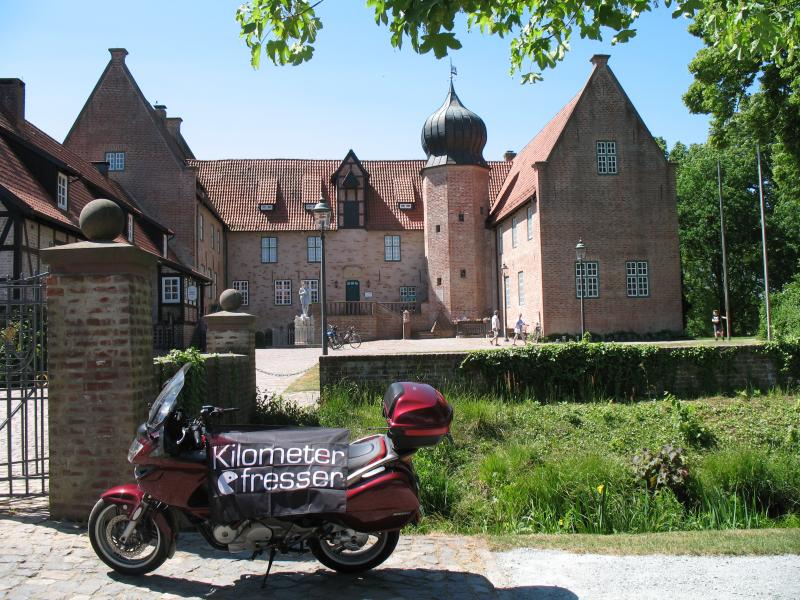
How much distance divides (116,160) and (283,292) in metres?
13.0

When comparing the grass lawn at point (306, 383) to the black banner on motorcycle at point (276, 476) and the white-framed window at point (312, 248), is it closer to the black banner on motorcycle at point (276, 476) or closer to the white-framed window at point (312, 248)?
the black banner on motorcycle at point (276, 476)

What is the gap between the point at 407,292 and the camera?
45000 millimetres

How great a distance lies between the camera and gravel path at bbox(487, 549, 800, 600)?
480cm

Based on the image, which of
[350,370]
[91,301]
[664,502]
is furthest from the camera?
[350,370]

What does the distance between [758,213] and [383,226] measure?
936 inches

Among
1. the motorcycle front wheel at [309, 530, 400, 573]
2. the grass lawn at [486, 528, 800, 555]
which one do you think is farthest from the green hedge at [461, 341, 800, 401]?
the motorcycle front wheel at [309, 530, 400, 573]

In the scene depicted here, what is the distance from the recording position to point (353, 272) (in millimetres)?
44875

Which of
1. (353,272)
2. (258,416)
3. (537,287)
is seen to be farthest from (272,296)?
(258,416)

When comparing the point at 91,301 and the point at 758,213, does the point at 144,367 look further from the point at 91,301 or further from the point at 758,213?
the point at 758,213

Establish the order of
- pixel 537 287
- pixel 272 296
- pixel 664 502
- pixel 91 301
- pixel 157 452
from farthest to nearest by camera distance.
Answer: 1. pixel 272 296
2. pixel 537 287
3. pixel 664 502
4. pixel 91 301
5. pixel 157 452

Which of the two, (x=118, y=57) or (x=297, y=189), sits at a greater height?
(x=118, y=57)

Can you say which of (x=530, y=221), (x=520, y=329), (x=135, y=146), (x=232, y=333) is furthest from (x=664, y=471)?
(x=135, y=146)

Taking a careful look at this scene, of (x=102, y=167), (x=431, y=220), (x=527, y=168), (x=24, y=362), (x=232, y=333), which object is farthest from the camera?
(x=431, y=220)

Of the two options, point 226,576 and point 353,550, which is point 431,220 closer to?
point 353,550
